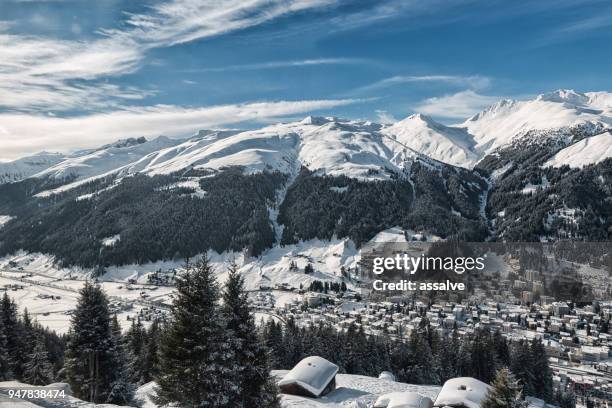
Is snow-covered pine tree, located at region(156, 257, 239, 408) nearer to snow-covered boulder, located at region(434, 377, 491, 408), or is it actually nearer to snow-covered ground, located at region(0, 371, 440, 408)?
snow-covered ground, located at region(0, 371, 440, 408)

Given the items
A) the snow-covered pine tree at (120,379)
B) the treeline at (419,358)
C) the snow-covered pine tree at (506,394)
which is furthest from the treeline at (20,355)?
the snow-covered pine tree at (506,394)

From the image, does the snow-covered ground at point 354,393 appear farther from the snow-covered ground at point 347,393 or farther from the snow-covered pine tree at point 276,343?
the snow-covered pine tree at point 276,343

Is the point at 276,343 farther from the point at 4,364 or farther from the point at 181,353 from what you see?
the point at 181,353

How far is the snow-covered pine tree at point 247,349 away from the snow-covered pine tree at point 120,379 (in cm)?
1232

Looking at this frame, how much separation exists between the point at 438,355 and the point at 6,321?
57.2 m

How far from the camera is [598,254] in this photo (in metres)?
119

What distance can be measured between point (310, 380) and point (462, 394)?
14.3 metres

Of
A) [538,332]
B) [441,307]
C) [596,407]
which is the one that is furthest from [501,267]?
[441,307]

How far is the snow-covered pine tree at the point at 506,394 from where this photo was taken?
23.1m

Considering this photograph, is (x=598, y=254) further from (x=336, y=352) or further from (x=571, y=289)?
(x=336, y=352)

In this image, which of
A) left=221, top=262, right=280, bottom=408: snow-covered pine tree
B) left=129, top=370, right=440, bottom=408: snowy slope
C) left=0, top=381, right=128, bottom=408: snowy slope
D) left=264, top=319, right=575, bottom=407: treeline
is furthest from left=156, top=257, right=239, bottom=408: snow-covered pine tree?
left=264, top=319, right=575, bottom=407: treeline

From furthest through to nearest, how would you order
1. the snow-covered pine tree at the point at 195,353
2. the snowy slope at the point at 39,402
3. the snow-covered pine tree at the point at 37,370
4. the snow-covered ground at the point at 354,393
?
the snow-covered pine tree at the point at 37,370 < the snow-covered ground at the point at 354,393 < the snow-covered pine tree at the point at 195,353 < the snowy slope at the point at 39,402

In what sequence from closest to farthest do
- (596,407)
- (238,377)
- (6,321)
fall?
(238,377) < (6,321) < (596,407)

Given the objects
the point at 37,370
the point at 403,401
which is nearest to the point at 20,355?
the point at 37,370
